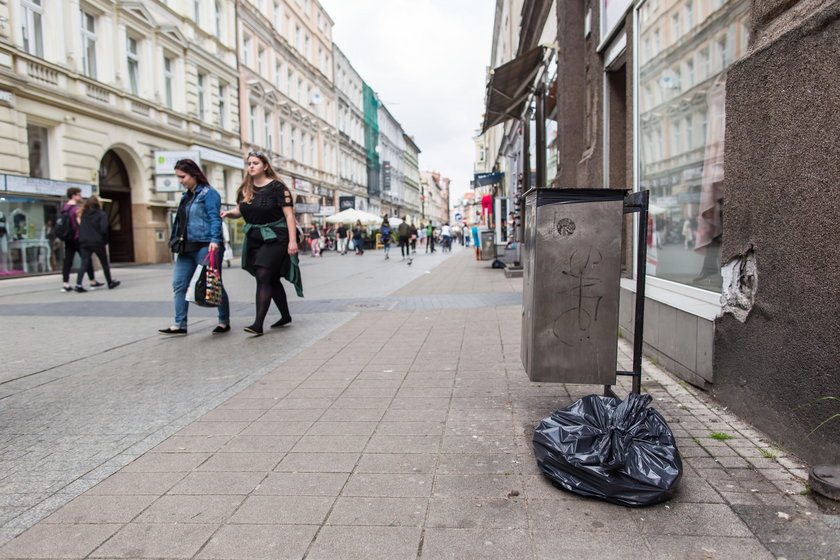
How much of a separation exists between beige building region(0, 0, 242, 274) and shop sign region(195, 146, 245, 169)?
10cm

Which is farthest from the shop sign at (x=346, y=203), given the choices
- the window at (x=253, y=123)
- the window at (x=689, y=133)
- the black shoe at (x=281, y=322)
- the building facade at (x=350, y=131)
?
the window at (x=689, y=133)

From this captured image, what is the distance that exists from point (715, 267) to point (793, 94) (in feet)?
5.72

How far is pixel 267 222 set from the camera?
21.6ft

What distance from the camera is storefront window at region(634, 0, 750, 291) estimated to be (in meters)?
4.63

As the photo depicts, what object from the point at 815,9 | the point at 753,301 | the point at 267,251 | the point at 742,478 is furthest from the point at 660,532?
the point at 267,251

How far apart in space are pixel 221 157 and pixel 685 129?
969 inches

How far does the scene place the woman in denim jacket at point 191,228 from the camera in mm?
6617

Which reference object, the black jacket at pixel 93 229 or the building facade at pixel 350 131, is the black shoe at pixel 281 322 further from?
the building facade at pixel 350 131

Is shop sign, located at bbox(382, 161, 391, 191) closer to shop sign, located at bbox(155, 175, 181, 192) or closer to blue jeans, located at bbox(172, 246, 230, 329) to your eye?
shop sign, located at bbox(155, 175, 181, 192)

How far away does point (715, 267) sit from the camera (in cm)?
446

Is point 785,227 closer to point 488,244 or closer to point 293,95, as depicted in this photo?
point 488,244

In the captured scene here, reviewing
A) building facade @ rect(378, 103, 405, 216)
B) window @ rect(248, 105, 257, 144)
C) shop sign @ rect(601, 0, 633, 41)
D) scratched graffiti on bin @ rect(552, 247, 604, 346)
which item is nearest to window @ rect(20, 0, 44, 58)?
window @ rect(248, 105, 257, 144)

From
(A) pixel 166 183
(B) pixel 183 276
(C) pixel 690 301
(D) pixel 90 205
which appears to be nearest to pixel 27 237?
(D) pixel 90 205

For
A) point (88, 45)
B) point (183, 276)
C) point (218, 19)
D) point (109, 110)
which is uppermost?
point (218, 19)
